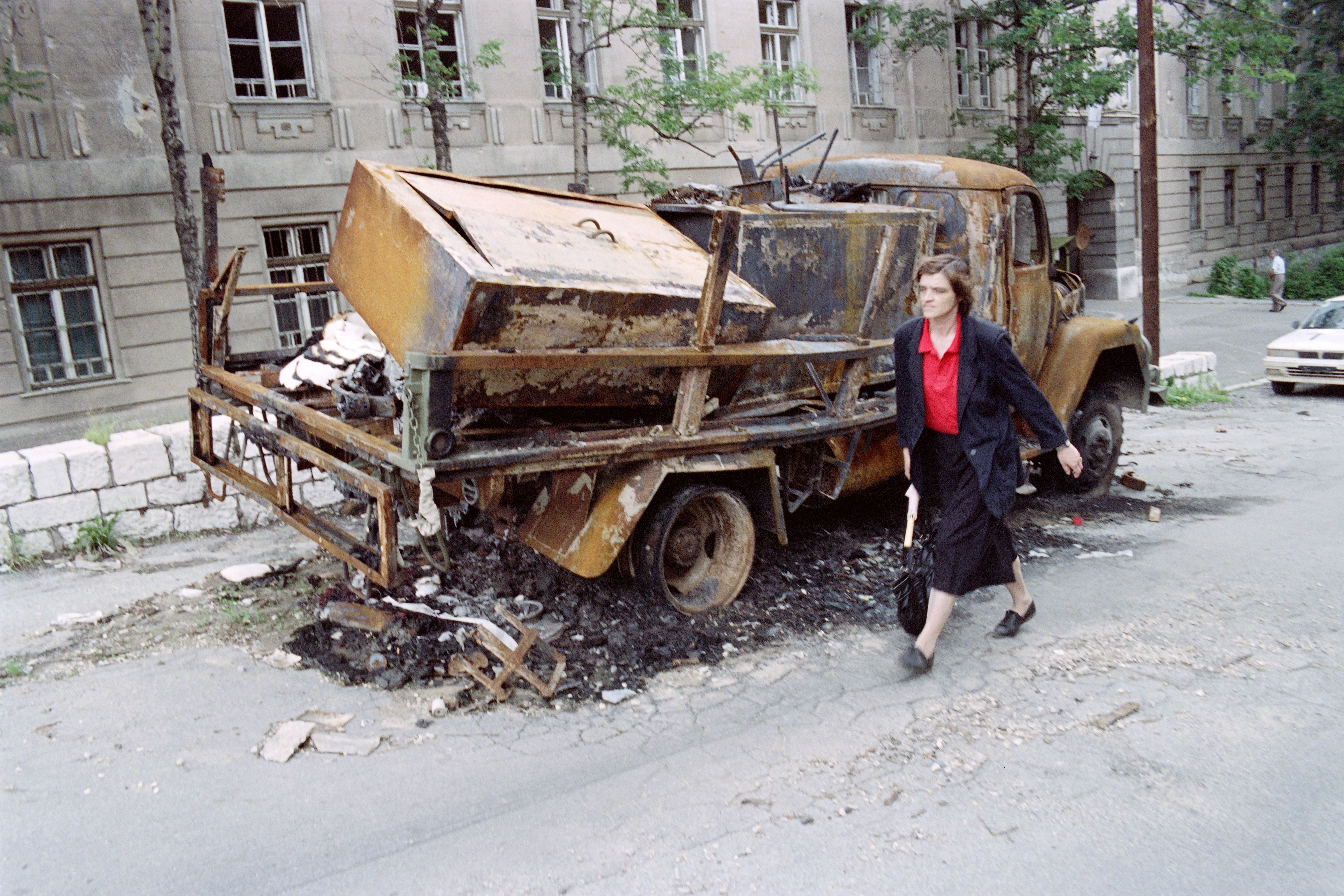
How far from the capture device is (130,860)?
288 cm

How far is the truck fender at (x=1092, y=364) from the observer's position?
6.65 metres

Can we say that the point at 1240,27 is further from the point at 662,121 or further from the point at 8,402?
the point at 8,402

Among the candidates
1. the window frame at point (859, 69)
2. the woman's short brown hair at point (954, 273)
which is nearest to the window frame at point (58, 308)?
the woman's short brown hair at point (954, 273)

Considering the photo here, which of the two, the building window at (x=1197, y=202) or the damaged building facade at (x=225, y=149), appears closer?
the damaged building facade at (x=225, y=149)

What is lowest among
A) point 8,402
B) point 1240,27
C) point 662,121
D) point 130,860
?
point 130,860

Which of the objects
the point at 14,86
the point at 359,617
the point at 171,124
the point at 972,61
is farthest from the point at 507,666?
the point at 972,61

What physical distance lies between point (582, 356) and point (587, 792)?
64.1 inches

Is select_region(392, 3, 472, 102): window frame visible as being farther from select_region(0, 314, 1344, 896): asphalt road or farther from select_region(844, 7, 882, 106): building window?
select_region(0, 314, 1344, 896): asphalt road

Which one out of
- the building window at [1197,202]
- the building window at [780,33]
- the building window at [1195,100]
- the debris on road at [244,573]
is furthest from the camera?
the building window at [1197,202]

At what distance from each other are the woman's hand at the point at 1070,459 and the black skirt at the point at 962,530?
0.34m

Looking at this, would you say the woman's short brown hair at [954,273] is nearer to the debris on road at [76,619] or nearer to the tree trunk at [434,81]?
the debris on road at [76,619]

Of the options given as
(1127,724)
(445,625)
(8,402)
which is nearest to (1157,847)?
(1127,724)

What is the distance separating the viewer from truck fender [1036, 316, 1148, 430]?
6652 mm

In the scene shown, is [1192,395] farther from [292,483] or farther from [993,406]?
[292,483]
